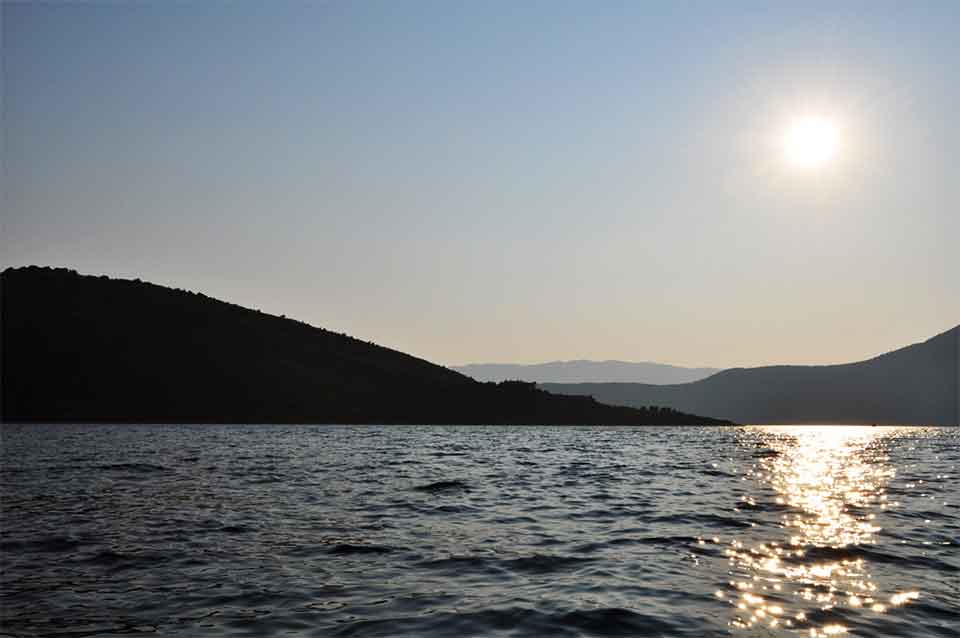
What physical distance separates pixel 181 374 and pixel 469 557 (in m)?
162

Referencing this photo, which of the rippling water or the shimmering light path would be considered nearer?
the rippling water

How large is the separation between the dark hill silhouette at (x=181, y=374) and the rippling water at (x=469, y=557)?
123 metres

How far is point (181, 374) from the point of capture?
6560 inches

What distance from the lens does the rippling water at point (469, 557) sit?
13.2 metres

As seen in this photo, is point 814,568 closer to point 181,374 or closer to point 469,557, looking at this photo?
point 469,557

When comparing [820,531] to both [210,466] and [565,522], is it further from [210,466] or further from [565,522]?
[210,466]

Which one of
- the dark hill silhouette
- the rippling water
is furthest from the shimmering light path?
the dark hill silhouette

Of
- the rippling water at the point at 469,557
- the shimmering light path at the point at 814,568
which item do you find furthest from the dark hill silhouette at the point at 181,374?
the shimmering light path at the point at 814,568

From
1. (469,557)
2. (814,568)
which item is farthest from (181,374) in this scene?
(814,568)

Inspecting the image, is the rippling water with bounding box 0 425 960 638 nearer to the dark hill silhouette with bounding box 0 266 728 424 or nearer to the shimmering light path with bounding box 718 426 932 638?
the shimmering light path with bounding box 718 426 932 638

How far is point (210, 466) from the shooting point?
45.0m

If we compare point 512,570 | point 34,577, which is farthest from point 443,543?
point 34,577

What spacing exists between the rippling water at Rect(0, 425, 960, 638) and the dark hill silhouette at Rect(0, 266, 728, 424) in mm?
122620

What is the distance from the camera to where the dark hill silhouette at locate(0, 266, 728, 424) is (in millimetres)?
148500
